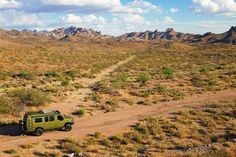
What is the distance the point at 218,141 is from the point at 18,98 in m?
17.7

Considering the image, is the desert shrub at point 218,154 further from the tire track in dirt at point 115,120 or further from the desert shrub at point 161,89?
the desert shrub at point 161,89

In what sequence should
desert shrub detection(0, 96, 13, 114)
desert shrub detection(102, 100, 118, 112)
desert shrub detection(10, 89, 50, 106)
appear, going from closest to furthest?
desert shrub detection(0, 96, 13, 114)
desert shrub detection(102, 100, 118, 112)
desert shrub detection(10, 89, 50, 106)

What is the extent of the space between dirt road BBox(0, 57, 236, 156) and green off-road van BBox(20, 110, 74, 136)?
0.41 metres

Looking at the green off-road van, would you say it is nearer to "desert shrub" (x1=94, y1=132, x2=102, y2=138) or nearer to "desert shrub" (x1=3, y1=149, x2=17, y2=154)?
"desert shrub" (x1=94, y1=132, x2=102, y2=138)

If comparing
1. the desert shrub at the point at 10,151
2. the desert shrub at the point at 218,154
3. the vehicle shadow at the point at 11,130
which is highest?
the desert shrub at the point at 218,154

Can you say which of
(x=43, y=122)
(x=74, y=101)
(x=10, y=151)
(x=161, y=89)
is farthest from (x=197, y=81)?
(x=10, y=151)

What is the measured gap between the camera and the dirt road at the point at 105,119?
24.0 meters

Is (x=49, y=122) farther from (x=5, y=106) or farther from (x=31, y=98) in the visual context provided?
(x=31, y=98)

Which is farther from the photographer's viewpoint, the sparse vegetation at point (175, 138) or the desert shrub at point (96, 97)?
the desert shrub at point (96, 97)

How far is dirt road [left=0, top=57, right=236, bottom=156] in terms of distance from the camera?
24.0 meters

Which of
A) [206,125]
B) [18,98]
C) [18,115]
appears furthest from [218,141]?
[18,98]

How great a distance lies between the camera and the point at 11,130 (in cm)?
2573

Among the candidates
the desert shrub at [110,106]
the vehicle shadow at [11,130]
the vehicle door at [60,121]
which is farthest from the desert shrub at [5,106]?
the desert shrub at [110,106]

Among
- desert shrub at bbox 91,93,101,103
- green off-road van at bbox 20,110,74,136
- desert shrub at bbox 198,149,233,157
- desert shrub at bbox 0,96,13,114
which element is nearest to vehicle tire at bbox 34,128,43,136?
green off-road van at bbox 20,110,74,136
